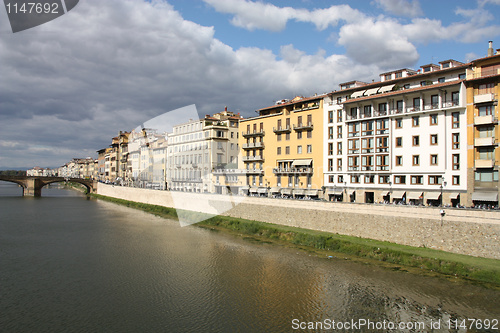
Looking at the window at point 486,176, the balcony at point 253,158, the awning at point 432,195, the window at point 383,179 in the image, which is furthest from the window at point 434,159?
the balcony at point 253,158

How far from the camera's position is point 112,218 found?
152 ft

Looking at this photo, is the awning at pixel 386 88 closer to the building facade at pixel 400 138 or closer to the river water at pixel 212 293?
the building facade at pixel 400 138

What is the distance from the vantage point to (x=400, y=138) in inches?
1237

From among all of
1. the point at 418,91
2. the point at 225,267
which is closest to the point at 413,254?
the point at 225,267

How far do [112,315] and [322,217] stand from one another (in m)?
19.2

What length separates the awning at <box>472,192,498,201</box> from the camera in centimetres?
2519

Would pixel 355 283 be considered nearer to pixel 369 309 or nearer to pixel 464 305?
pixel 369 309

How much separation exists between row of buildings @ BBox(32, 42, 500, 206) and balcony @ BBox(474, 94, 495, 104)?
0.21 feet

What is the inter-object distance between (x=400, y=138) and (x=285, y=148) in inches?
574

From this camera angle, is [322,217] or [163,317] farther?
[322,217]

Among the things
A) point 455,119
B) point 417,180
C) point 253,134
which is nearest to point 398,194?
point 417,180

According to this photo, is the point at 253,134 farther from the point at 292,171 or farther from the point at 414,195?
the point at 414,195

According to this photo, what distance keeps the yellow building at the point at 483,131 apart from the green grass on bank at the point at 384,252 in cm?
762

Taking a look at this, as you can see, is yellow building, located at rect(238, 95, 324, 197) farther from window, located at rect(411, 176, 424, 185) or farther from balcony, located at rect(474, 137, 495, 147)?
balcony, located at rect(474, 137, 495, 147)
